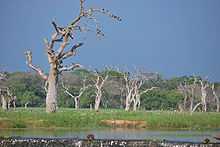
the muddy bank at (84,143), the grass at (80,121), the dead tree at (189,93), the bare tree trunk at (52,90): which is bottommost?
Result: the muddy bank at (84,143)

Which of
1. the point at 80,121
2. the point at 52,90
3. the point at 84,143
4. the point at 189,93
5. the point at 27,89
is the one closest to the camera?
the point at 84,143

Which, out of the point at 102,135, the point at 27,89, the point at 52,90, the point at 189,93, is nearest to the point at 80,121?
the point at 52,90

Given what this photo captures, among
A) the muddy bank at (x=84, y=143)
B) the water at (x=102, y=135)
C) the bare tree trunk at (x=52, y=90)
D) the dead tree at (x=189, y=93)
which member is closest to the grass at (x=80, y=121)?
the water at (x=102, y=135)

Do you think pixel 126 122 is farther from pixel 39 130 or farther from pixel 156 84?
pixel 156 84

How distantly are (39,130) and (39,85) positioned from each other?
7306 centimetres

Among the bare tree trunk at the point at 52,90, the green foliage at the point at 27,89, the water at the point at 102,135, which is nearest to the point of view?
the water at the point at 102,135

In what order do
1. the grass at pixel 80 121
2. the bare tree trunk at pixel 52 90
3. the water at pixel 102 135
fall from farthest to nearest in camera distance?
the bare tree trunk at pixel 52 90
the grass at pixel 80 121
the water at pixel 102 135

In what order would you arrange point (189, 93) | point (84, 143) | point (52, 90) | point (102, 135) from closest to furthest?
1. point (84, 143)
2. point (102, 135)
3. point (52, 90)
4. point (189, 93)

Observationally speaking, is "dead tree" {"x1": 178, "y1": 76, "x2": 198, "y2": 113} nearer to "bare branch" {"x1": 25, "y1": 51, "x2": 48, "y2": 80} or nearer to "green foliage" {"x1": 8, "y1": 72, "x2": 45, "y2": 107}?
"green foliage" {"x1": 8, "y1": 72, "x2": 45, "y2": 107}

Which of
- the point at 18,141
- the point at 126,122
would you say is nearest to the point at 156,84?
the point at 126,122

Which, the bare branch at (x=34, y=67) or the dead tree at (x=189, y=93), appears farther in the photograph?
the dead tree at (x=189, y=93)

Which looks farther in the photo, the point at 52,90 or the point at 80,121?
the point at 52,90

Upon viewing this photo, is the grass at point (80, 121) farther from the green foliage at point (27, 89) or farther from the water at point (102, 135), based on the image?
the green foliage at point (27, 89)

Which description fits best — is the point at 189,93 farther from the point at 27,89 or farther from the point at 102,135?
the point at 102,135
